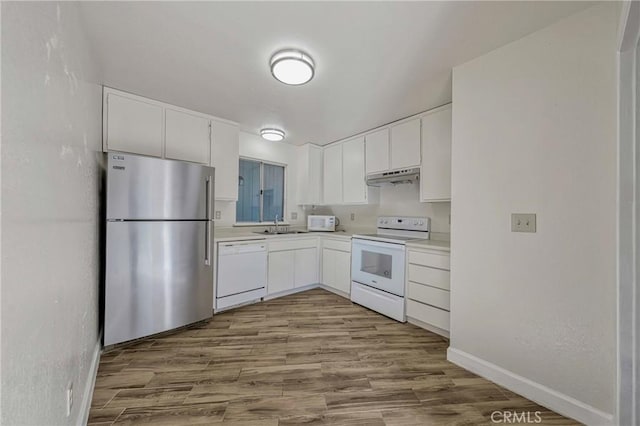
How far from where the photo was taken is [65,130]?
105 centimetres

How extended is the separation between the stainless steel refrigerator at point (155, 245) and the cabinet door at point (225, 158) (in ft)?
1.97

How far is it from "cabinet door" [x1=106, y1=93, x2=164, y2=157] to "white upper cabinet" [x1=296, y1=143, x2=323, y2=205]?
6.81 ft

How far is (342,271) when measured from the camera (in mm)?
3352

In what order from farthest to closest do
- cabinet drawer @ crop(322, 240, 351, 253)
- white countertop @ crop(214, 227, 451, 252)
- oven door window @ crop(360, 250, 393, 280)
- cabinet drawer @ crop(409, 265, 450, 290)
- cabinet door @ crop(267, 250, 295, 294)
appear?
cabinet drawer @ crop(322, 240, 351, 253)
cabinet door @ crop(267, 250, 295, 294)
oven door window @ crop(360, 250, 393, 280)
white countertop @ crop(214, 227, 451, 252)
cabinet drawer @ crop(409, 265, 450, 290)

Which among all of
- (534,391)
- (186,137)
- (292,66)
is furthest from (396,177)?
(186,137)

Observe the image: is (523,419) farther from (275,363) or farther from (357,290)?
(357,290)

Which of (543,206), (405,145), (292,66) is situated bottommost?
(543,206)

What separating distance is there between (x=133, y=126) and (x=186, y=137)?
1.60 ft

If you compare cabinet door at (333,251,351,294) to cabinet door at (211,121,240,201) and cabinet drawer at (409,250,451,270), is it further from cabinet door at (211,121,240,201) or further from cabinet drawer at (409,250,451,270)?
cabinet door at (211,121,240,201)

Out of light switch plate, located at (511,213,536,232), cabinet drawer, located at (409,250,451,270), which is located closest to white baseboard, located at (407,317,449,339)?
cabinet drawer, located at (409,250,451,270)

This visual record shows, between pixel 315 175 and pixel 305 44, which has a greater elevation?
pixel 305 44

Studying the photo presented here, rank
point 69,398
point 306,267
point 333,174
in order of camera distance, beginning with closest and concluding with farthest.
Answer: point 69,398
point 306,267
point 333,174

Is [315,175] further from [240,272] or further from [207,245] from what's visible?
[207,245]

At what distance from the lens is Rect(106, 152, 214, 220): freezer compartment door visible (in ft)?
6.38
